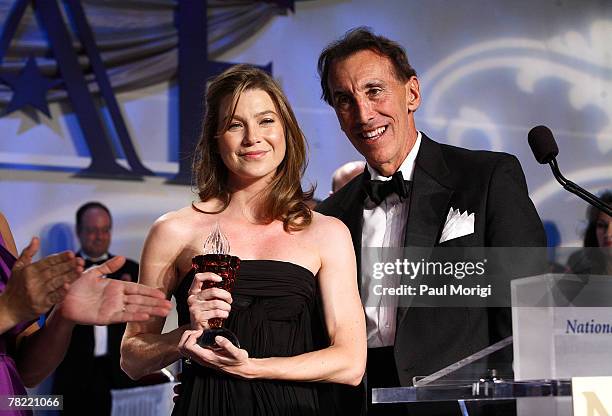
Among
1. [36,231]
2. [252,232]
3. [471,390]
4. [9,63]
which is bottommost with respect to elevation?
[471,390]

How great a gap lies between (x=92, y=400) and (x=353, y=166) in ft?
6.34

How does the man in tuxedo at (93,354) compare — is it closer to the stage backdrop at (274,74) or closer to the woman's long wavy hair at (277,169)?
the stage backdrop at (274,74)

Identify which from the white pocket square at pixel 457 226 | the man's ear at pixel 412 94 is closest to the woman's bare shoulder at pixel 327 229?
the white pocket square at pixel 457 226

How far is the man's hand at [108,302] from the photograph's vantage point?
2057mm

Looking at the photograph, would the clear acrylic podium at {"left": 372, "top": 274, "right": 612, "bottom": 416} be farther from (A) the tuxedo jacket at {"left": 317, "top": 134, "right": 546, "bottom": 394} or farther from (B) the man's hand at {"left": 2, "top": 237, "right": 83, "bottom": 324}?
(B) the man's hand at {"left": 2, "top": 237, "right": 83, "bottom": 324}

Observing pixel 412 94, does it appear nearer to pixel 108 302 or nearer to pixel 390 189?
pixel 390 189

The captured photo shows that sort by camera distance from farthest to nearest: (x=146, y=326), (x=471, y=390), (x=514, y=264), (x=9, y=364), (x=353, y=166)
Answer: (x=353, y=166) < (x=514, y=264) < (x=146, y=326) < (x=9, y=364) < (x=471, y=390)

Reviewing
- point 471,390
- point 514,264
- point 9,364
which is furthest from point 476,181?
point 9,364

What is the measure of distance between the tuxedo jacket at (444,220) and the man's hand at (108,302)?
3.19ft

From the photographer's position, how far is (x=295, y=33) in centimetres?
545

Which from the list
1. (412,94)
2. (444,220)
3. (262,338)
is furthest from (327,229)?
(412,94)

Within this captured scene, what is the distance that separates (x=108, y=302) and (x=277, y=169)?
2.31 ft

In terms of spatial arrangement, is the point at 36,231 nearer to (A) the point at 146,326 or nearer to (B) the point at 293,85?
(B) the point at 293,85

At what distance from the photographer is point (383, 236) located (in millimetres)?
3037
